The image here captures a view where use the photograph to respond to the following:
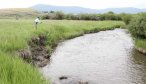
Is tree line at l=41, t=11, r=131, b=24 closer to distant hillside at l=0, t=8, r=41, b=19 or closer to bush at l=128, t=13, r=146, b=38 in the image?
distant hillside at l=0, t=8, r=41, b=19

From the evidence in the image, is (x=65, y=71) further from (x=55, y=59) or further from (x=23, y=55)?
(x=55, y=59)

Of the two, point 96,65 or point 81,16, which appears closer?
point 96,65

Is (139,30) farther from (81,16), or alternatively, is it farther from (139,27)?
(81,16)

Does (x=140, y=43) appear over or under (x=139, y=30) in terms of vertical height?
under

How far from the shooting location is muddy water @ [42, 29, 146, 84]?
62.1ft

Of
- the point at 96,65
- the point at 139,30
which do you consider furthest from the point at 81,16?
the point at 96,65

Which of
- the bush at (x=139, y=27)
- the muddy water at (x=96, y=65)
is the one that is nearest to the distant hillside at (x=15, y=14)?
the muddy water at (x=96, y=65)

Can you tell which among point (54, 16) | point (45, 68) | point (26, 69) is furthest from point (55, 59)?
point (54, 16)

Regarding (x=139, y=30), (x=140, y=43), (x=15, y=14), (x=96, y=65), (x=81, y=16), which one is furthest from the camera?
(x=15, y=14)

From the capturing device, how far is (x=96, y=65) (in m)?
23.4

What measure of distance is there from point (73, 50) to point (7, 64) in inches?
752

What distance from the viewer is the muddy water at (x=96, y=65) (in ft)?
62.1

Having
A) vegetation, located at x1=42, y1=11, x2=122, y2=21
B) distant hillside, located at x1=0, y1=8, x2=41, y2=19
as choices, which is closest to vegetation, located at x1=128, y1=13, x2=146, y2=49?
vegetation, located at x1=42, y1=11, x2=122, y2=21

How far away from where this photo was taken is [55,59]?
25875 millimetres
